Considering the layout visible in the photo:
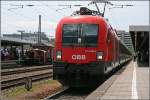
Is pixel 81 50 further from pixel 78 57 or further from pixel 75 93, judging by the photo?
pixel 75 93

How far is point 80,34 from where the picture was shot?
57.0 feet

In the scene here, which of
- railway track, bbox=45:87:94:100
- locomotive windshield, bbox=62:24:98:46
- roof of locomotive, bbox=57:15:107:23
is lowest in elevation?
railway track, bbox=45:87:94:100

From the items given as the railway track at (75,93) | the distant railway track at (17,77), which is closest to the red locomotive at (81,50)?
the railway track at (75,93)

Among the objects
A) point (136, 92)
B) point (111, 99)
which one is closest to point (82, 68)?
point (136, 92)

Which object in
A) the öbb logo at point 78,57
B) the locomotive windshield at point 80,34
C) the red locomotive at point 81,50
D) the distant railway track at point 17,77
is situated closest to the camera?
the red locomotive at point 81,50

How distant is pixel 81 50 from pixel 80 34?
773 millimetres

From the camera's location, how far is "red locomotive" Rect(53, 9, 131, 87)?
1661cm

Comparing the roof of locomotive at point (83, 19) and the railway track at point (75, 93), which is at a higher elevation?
the roof of locomotive at point (83, 19)

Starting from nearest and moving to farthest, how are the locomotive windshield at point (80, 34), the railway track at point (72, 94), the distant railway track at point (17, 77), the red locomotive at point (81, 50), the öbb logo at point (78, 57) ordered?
the railway track at point (72, 94) < the red locomotive at point (81, 50) < the öbb logo at point (78, 57) < the locomotive windshield at point (80, 34) < the distant railway track at point (17, 77)

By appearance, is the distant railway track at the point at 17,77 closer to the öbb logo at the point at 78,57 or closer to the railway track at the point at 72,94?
the railway track at the point at 72,94

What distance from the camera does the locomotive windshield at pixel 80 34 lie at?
56.4 feet

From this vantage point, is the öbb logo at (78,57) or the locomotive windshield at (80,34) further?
the locomotive windshield at (80,34)

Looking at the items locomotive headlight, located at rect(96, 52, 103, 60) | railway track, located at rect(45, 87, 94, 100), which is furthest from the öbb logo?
railway track, located at rect(45, 87, 94, 100)

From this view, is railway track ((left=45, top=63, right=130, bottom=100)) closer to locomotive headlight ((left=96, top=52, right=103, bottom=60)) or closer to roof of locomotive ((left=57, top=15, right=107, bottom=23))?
locomotive headlight ((left=96, top=52, right=103, bottom=60))
